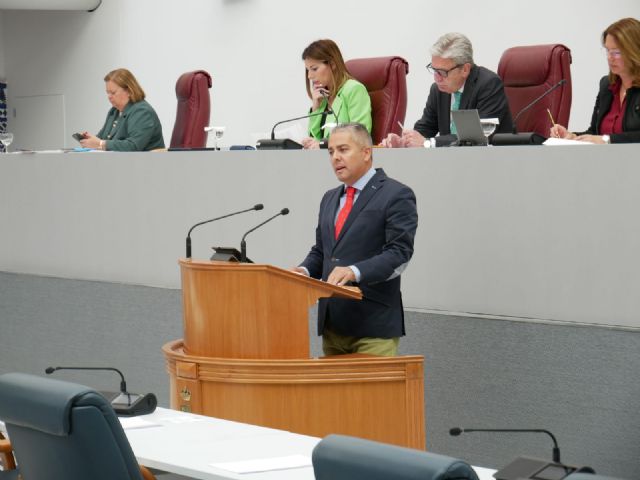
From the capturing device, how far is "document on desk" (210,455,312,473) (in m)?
2.36

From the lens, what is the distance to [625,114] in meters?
4.43

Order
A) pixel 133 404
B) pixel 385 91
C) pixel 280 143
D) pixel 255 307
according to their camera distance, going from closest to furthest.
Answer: pixel 133 404 → pixel 255 307 → pixel 280 143 → pixel 385 91

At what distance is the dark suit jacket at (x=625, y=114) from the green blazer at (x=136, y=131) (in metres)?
2.69

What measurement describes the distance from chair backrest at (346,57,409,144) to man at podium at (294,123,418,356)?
1.64 metres

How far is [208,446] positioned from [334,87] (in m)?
2.99

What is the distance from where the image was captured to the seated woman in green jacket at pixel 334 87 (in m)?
5.24

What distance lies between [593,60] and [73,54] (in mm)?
5493

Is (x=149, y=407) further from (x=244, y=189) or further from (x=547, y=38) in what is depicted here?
(x=547, y=38)

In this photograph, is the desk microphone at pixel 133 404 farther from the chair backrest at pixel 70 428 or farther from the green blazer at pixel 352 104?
the green blazer at pixel 352 104

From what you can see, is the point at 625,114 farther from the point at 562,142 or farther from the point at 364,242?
the point at 364,242

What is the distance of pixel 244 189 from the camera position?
530cm

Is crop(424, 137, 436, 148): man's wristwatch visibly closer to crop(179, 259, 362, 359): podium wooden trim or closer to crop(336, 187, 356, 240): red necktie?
crop(336, 187, 356, 240): red necktie

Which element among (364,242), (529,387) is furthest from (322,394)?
(529,387)

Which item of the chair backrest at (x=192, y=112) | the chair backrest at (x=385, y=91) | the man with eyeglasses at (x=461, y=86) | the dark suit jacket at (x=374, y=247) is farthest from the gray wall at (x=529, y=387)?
the chair backrest at (x=192, y=112)
